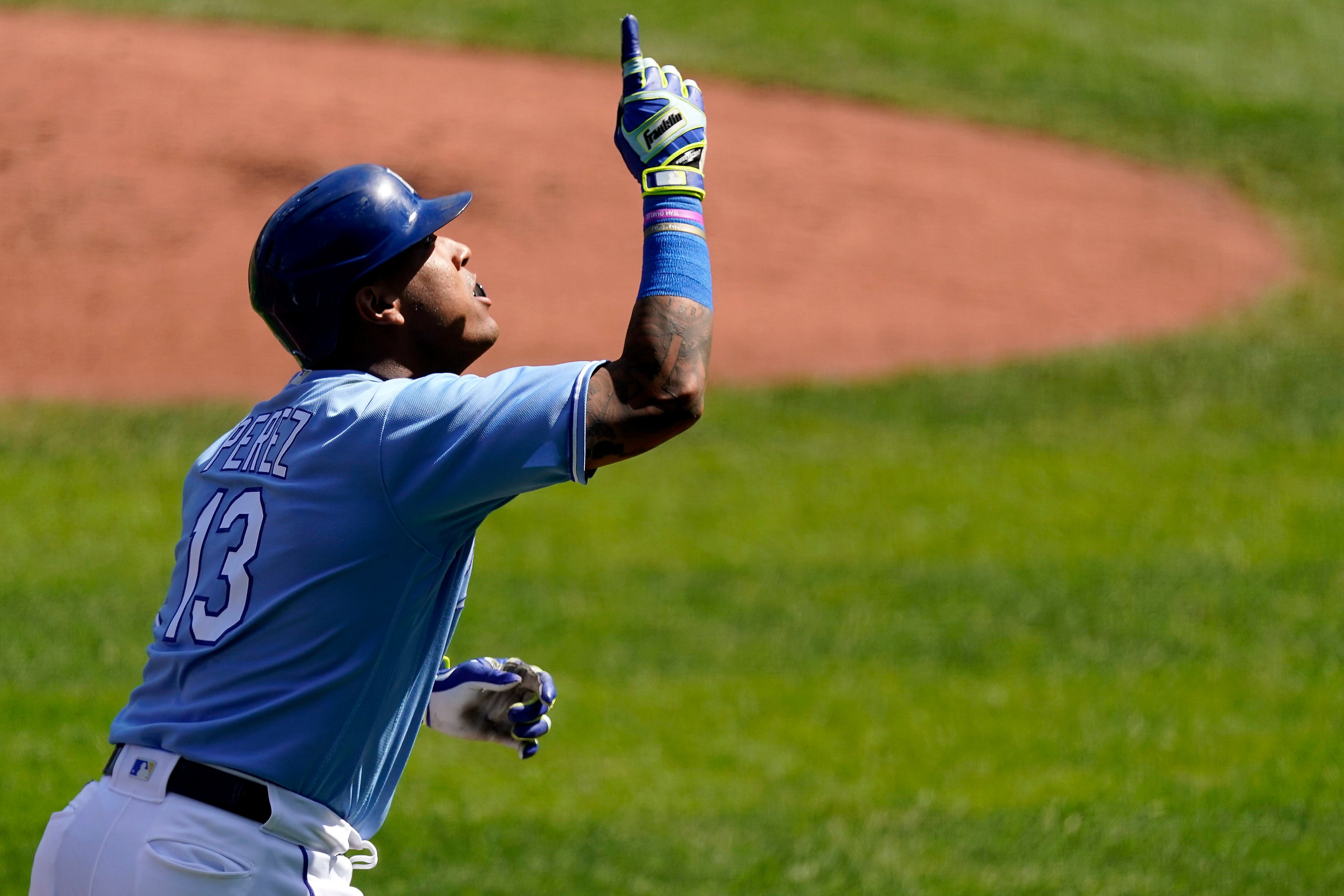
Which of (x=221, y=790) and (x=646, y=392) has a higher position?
(x=646, y=392)

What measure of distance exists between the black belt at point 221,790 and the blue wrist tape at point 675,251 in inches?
43.8

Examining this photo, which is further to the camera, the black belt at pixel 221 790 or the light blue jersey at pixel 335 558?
the black belt at pixel 221 790

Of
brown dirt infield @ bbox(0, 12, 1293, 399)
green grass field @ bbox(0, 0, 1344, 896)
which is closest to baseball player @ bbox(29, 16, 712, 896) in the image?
green grass field @ bbox(0, 0, 1344, 896)

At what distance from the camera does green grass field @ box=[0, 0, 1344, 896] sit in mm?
5988

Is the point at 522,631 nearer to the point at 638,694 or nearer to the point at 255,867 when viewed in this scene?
the point at 638,694

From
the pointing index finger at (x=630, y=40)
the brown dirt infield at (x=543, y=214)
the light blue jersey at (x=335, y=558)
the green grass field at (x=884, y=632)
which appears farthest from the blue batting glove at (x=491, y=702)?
the brown dirt infield at (x=543, y=214)

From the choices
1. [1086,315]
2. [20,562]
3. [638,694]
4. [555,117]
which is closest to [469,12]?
[555,117]

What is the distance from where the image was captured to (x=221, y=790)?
2.82m

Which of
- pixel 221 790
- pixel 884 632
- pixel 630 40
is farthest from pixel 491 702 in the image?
pixel 884 632

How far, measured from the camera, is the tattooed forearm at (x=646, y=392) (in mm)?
2729

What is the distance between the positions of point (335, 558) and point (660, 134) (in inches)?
38.7

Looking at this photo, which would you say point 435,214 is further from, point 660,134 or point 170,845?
point 170,845

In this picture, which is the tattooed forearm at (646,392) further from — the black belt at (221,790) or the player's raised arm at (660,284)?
the black belt at (221,790)

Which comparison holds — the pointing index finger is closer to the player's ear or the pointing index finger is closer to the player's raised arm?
the player's raised arm
